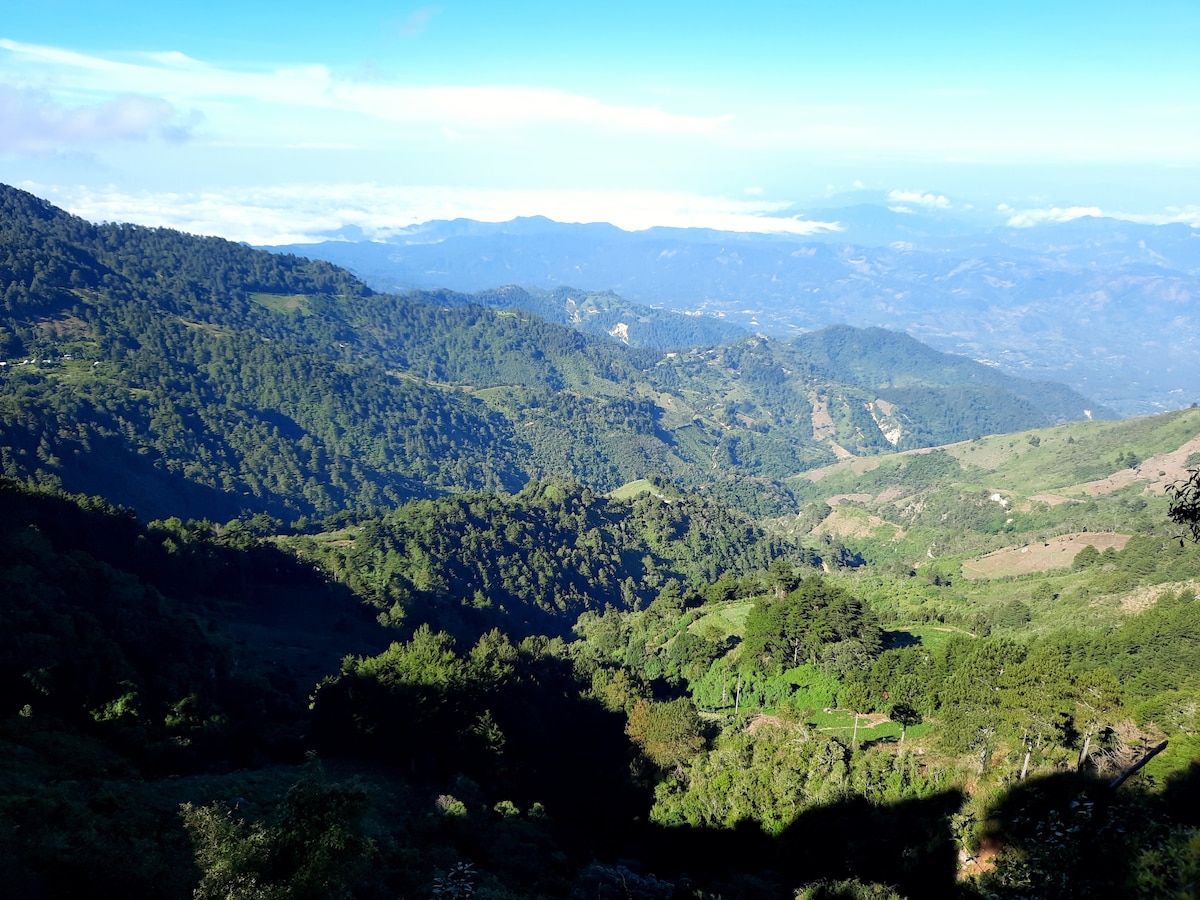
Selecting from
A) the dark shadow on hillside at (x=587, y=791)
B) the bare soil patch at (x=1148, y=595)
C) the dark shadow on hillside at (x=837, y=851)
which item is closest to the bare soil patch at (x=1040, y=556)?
the bare soil patch at (x=1148, y=595)

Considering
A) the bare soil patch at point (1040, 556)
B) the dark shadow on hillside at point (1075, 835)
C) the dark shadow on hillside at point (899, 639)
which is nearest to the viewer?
the dark shadow on hillside at point (1075, 835)

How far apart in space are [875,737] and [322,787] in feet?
105

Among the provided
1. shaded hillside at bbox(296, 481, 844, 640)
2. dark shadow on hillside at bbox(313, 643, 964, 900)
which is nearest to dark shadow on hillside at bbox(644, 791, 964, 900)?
dark shadow on hillside at bbox(313, 643, 964, 900)

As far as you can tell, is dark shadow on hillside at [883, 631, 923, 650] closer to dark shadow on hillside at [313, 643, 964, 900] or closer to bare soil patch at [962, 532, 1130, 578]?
dark shadow on hillside at [313, 643, 964, 900]

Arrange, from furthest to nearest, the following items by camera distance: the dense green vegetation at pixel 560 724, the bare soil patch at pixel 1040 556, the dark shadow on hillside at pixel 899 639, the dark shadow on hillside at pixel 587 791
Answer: the bare soil patch at pixel 1040 556, the dark shadow on hillside at pixel 899 639, the dark shadow on hillside at pixel 587 791, the dense green vegetation at pixel 560 724

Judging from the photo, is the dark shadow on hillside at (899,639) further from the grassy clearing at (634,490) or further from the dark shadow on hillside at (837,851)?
the grassy clearing at (634,490)

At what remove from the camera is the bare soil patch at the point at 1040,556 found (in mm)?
103938

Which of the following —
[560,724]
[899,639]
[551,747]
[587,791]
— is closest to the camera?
[587,791]

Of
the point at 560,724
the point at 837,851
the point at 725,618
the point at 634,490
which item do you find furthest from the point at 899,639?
the point at 634,490

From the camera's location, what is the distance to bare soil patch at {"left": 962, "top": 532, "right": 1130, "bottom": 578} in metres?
104

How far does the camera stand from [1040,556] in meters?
→ 108

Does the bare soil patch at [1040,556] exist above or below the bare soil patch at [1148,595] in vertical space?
below

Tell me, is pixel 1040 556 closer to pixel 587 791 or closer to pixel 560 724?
pixel 560 724

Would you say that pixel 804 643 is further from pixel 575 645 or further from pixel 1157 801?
pixel 575 645
